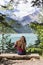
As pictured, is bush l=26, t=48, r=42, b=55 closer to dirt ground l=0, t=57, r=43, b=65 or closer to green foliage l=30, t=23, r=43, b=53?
green foliage l=30, t=23, r=43, b=53

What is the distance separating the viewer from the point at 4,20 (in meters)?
3.10

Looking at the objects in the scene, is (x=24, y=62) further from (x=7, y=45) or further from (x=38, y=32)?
(x=38, y=32)

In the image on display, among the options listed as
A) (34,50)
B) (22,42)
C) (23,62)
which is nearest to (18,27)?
(22,42)

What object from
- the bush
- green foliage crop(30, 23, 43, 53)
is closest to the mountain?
green foliage crop(30, 23, 43, 53)

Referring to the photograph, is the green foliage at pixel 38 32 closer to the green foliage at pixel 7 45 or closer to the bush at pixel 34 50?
the bush at pixel 34 50

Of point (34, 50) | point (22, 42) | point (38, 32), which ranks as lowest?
point (34, 50)

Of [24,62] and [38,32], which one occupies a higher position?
[38,32]

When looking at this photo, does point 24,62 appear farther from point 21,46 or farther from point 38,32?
point 38,32

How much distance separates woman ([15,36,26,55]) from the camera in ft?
10.1

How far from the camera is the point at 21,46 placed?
312 cm

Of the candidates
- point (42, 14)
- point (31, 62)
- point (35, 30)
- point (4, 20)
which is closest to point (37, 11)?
point (42, 14)

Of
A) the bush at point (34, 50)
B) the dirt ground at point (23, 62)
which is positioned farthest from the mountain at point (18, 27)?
the dirt ground at point (23, 62)

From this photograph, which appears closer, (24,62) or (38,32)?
(24,62)

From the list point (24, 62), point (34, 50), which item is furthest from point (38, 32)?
point (24, 62)
